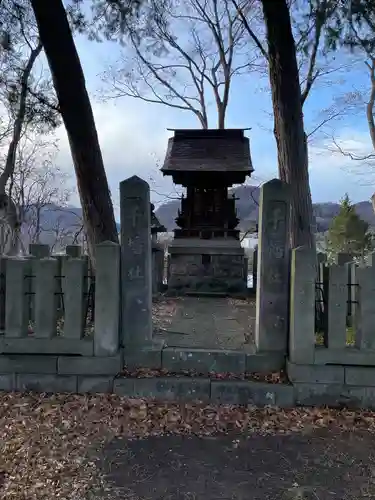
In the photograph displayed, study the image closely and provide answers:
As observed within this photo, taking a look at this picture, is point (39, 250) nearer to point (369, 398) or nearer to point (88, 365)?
point (88, 365)

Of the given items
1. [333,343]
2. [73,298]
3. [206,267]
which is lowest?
[333,343]

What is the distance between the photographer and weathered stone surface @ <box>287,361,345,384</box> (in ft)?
13.5

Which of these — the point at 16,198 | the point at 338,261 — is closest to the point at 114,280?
the point at 338,261

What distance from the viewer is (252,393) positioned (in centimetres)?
411

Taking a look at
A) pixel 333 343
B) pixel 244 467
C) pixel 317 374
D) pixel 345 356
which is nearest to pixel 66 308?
pixel 244 467

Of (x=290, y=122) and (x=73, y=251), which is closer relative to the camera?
(x=290, y=122)

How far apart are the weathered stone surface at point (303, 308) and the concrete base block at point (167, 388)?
949 millimetres

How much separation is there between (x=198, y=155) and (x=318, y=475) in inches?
298

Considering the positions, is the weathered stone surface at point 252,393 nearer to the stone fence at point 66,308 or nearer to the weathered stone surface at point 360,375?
the weathered stone surface at point 360,375

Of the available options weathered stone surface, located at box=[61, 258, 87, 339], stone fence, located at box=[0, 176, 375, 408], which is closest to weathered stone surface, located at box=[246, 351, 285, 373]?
stone fence, located at box=[0, 176, 375, 408]

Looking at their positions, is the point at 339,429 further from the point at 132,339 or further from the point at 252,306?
the point at 252,306

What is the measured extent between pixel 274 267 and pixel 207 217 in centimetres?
549

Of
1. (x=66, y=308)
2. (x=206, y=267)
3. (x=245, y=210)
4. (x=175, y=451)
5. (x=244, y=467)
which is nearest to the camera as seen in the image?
(x=244, y=467)

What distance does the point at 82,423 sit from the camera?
374 centimetres
